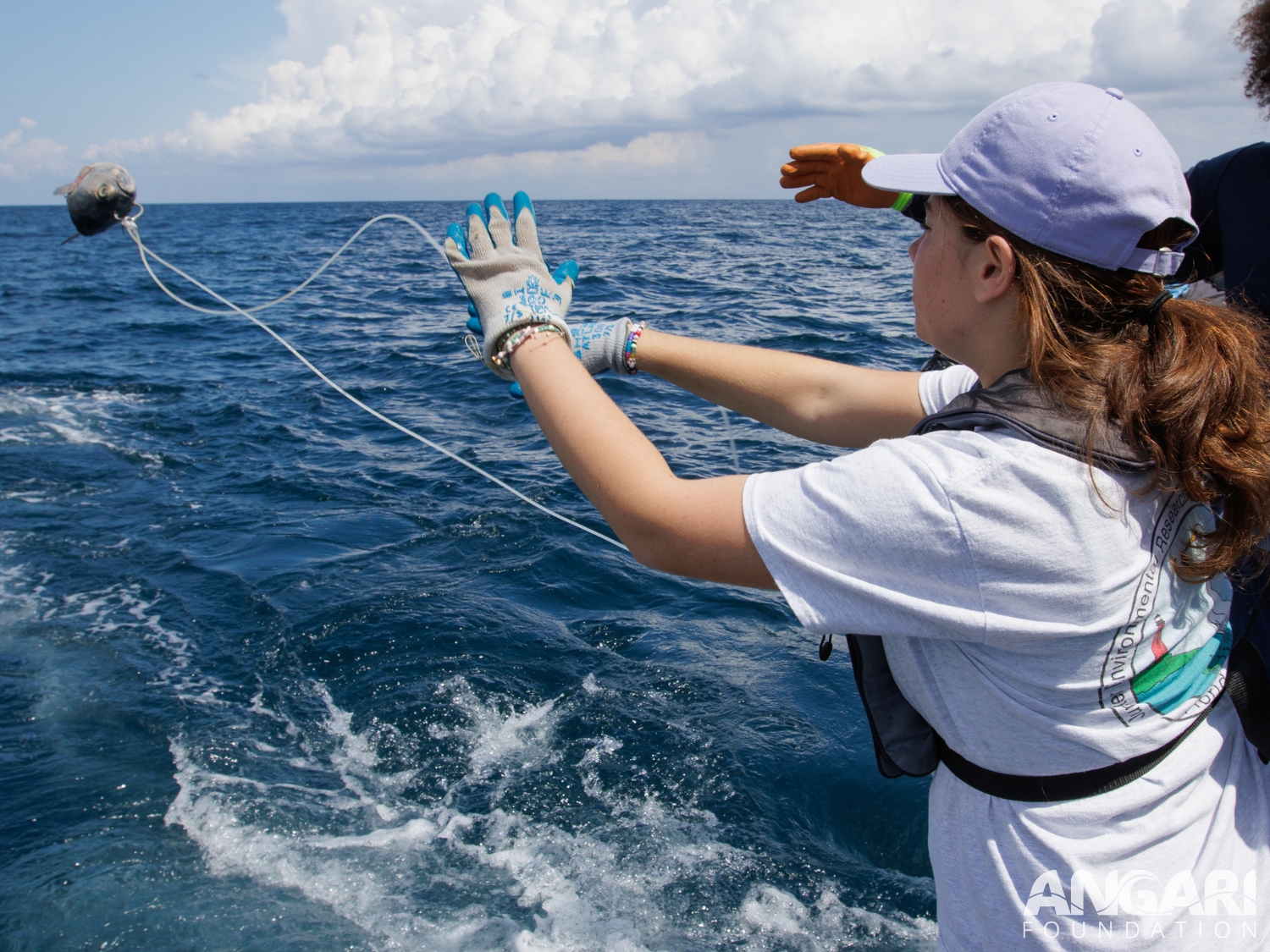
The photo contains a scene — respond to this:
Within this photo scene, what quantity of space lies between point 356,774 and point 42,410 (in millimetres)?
8245

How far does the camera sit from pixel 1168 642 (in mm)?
1175

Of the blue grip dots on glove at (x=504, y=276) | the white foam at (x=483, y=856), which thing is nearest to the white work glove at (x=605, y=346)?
the blue grip dots on glove at (x=504, y=276)

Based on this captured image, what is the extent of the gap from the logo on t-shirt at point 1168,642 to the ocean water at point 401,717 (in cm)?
207

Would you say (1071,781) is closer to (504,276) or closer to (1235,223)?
(1235,223)

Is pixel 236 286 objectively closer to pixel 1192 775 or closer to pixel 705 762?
pixel 705 762

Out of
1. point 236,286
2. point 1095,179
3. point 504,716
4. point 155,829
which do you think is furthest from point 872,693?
point 236,286

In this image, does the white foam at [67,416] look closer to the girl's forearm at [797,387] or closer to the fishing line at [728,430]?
the fishing line at [728,430]

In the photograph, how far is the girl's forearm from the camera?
1840 millimetres

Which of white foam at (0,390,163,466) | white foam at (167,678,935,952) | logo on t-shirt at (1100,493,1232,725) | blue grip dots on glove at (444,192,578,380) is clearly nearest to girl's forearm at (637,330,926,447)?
blue grip dots on glove at (444,192,578,380)

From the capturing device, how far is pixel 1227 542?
1.14 m

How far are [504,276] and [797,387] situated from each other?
0.72m

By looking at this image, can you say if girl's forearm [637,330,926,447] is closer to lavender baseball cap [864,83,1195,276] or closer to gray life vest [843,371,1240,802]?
gray life vest [843,371,1240,802]

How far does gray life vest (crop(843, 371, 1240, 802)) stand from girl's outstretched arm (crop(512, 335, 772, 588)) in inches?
10.8

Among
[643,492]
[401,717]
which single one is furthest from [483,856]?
[643,492]
